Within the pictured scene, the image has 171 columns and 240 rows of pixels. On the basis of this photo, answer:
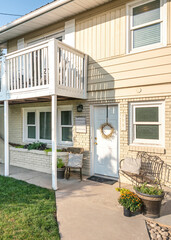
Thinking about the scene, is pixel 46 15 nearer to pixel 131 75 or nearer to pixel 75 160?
pixel 131 75

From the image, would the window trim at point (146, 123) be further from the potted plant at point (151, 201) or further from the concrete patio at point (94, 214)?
the potted plant at point (151, 201)

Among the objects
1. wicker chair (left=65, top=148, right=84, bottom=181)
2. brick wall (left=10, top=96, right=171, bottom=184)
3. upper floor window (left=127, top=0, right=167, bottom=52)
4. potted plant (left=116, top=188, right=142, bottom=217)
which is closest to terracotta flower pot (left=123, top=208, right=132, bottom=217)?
potted plant (left=116, top=188, right=142, bottom=217)

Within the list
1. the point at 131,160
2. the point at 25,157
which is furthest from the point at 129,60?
the point at 25,157

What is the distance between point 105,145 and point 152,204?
7.97 ft

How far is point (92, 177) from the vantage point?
218 inches

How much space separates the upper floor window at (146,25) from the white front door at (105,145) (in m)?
1.87

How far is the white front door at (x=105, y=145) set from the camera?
536 centimetres

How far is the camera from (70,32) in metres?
6.12

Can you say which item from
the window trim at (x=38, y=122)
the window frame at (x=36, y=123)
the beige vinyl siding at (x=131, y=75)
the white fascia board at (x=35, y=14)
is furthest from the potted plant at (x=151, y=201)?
the white fascia board at (x=35, y=14)

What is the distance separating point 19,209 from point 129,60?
4395mm

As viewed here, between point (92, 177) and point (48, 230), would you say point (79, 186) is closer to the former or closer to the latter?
point (92, 177)

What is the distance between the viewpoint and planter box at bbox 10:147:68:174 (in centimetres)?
605

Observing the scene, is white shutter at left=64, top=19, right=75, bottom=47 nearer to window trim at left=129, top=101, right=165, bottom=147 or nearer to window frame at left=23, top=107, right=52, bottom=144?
window frame at left=23, top=107, right=52, bottom=144

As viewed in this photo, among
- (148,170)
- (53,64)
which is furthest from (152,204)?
(53,64)
